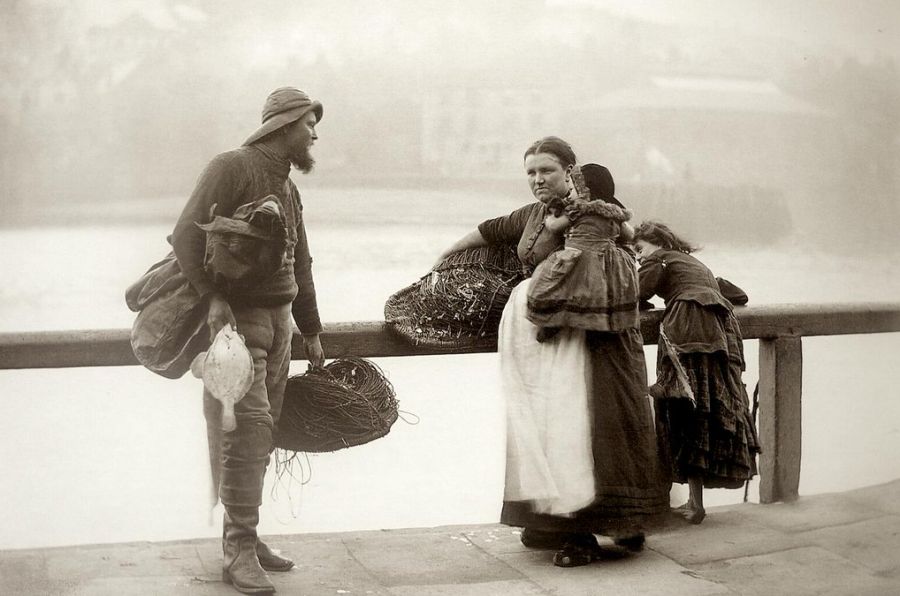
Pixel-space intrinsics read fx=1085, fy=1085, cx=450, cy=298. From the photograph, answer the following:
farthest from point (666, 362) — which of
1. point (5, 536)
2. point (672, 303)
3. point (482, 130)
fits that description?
point (5, 536)

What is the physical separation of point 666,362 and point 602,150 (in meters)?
1.25

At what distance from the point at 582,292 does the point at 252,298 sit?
1.28 m

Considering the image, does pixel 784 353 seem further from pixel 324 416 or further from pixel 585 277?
pixel 324 416

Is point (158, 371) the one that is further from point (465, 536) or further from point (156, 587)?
point (465, 536)

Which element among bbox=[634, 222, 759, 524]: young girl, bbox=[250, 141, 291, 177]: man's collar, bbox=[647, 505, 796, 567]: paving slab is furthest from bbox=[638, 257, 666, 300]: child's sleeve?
bbox=[250, 141, 291, 177]: man's collar

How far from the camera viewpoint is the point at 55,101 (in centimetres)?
476

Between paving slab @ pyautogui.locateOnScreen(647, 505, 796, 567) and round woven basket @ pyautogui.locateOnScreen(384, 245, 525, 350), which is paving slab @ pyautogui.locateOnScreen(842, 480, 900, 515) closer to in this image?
paving slab @ pyautogui.locateOnScreen(647, 505, 796, 567)

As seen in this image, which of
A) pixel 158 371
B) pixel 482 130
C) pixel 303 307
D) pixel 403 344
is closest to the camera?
pixel 158 371

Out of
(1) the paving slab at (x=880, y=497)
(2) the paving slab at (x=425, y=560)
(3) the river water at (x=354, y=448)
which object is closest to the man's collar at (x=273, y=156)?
(3) the river water at (x=354, y=448)

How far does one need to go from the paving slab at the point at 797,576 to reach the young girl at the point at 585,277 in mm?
1084

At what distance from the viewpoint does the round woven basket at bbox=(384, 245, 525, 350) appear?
14.8ft

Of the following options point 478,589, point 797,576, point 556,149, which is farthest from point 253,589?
point 797,576

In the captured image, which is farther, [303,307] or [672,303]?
[672,303]

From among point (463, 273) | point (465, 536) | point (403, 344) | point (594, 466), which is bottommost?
point (465, 536)
